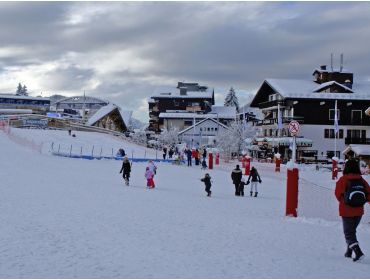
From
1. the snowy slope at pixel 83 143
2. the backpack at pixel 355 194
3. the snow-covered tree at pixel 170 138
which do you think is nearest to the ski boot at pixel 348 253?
the backpack at pixel 355 194

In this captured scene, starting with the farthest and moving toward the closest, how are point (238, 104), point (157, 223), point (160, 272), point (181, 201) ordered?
point (238, 104) < point (181, 201) < point (157, 223) < point (160, 272)

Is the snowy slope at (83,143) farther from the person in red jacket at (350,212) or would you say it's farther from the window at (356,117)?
the person in red jacket at (350,212)

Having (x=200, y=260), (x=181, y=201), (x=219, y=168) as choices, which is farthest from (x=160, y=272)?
(x=219, y=168)

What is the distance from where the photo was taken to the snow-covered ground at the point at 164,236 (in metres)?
7.32

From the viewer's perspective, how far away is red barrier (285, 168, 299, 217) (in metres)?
14.4

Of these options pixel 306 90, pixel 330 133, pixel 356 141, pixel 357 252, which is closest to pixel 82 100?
pixel 306 90

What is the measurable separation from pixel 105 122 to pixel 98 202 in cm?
7612

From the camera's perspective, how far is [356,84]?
63844mm

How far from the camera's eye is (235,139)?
234 ft

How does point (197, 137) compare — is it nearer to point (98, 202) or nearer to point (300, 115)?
point (300, 115)

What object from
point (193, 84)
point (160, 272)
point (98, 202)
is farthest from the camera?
point (193, 84)

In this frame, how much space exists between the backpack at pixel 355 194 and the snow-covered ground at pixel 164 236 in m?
0.92

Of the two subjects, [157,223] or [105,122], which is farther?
[105,122]

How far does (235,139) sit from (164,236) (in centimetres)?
6157
